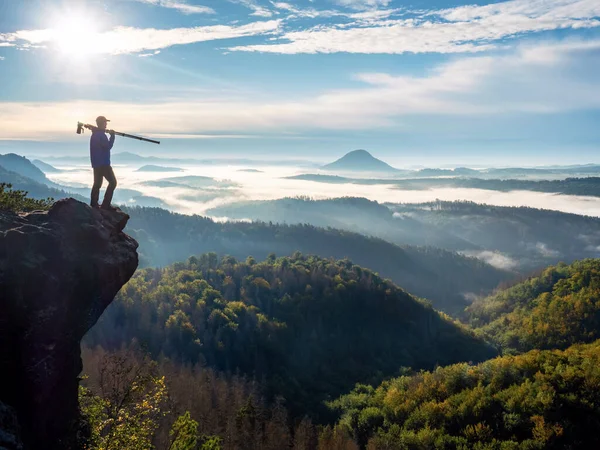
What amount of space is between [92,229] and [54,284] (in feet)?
12.1

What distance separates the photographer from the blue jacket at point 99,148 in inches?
961

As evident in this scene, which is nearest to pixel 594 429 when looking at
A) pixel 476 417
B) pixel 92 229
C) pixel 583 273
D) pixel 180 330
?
pixel 476 417

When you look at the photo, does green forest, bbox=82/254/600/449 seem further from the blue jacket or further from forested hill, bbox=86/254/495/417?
the blue jacket

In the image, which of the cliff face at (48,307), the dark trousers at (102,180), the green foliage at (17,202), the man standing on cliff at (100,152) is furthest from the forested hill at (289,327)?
the green foliage at (17,202)

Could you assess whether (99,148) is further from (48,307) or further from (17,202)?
(48,307)

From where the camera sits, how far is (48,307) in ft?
63.6

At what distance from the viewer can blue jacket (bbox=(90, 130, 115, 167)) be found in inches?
961

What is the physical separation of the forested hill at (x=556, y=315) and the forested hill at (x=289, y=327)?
14.9 metres

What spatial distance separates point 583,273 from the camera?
173 metres

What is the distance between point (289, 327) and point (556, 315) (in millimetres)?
99992

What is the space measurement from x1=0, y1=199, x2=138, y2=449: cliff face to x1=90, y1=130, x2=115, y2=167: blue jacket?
2840 millimetres

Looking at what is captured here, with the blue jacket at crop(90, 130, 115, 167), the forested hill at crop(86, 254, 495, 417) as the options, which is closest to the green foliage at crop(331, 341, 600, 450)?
the forested hill at crop(86, 254, 495, 417)

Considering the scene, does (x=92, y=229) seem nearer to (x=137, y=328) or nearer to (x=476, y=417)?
(x=476, y=417)

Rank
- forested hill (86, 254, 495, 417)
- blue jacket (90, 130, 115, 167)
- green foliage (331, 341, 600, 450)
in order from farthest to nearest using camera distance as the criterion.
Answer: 1. forested hill (86, 254, 495, 417)
2. green foliage (331, 341, 600, 450)
3. blue jacket (90, 130, 115, 167)
